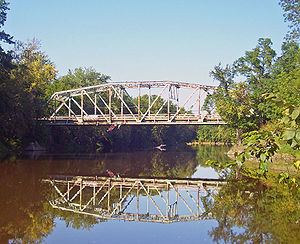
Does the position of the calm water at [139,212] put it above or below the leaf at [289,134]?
below

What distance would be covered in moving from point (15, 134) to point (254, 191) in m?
33.9

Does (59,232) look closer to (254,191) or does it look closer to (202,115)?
(254,191)

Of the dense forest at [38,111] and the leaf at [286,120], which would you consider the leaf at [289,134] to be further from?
the dense forest at [38,111]

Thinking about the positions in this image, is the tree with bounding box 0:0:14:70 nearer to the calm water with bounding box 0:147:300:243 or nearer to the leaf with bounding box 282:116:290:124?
the calm water with bounding box 0:147:300:243

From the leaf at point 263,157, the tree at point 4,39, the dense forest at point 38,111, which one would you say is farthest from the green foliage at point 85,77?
the leaf at point 263,157

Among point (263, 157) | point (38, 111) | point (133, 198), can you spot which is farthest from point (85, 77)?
point (263, 157)

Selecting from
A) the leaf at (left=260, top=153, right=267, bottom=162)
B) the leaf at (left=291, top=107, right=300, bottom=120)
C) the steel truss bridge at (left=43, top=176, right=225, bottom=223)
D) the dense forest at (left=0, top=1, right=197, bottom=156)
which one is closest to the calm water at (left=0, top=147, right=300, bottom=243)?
the steel truss bridge at (left=43, top=176, right=225, bottom=223)

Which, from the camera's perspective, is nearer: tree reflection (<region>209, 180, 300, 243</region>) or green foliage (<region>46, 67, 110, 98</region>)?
tree reflection (<region>209, 180, 300, 243</region>)

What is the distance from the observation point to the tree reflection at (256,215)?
1189 centimetres

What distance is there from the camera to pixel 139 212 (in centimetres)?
1681

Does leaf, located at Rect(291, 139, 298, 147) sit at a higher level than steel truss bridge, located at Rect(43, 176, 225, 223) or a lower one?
higher

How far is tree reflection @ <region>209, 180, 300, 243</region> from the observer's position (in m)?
11.9

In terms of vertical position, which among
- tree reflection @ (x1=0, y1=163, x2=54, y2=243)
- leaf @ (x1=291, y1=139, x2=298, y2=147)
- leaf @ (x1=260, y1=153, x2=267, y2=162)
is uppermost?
leaf @ (x1=291, y1=139, x2=298, y2=147)

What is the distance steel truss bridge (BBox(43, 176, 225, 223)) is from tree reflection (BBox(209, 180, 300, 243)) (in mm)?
1009
